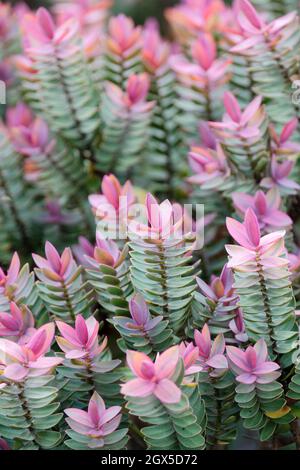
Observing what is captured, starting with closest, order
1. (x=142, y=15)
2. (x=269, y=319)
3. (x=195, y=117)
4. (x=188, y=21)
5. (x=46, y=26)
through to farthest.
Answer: (x=269, y=319), (x=46, y=26), (x=195, y=117), (x=188, y=21), (x=142, y=15)

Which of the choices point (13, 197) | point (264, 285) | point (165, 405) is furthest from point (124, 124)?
point (165, 405)

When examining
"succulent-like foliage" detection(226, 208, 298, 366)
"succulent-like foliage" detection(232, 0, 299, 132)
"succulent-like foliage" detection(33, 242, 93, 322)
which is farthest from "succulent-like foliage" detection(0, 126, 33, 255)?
"succulent-like foliage" detection(226, 208, 298, 366)

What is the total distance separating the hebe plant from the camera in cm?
107

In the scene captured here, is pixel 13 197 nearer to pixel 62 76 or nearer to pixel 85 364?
pixel 62 76

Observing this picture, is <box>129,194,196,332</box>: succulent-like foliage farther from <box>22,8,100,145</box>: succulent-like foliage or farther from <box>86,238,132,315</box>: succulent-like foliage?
<box>22,8,100,145</box>: succulent-like foliage

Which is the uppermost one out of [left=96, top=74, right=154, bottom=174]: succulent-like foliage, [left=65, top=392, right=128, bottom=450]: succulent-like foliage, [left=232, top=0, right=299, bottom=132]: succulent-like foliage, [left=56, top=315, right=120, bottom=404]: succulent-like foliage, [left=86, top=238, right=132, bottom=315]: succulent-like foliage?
[left=232, top=0, right=299, bottom=132]: succulent-like foliage

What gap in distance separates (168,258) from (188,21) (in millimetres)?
846

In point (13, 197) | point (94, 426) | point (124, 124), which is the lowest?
point (94, 426)

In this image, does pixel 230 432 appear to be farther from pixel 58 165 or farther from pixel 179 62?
pixel 179 62

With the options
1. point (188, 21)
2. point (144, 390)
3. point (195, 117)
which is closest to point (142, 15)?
point (188, 21)

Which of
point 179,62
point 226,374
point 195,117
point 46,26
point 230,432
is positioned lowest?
point 230,432

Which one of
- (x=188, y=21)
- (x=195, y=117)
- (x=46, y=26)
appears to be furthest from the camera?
(x=188, y=21)

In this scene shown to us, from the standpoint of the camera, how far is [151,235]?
Answer: 1076 millimetres
